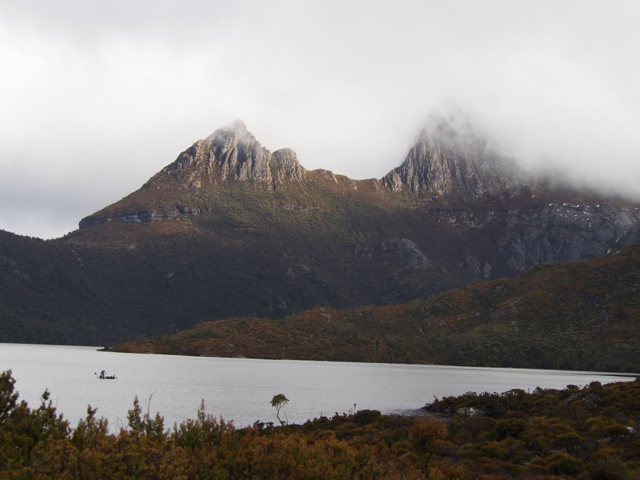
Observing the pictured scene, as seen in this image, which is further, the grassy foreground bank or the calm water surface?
the calm water surface

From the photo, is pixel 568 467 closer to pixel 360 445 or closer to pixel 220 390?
pixel 360 445

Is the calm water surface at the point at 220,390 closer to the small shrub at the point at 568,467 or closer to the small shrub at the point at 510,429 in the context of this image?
the small shrub at the point at 510,429

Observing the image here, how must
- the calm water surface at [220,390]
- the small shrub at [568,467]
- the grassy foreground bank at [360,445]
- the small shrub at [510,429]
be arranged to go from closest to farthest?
1. the grassy foreground bank at [360,445]
2. the small shrub at [568,467]
3. the small shrub at [510,429]
4. the calm water surface at [220,390]

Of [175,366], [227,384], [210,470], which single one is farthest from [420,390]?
→ [210,470]

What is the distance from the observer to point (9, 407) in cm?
2433

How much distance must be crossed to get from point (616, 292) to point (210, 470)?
195m

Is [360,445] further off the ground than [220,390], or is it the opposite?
[360,445]

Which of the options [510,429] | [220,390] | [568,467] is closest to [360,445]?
[568,467]

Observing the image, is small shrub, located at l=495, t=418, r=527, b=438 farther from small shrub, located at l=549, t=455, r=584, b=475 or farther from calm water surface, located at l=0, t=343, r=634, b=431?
calm water surface, located at l=0, t=343, r=634, b=431

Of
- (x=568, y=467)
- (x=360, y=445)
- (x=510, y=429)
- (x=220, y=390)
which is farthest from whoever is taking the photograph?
(x=220, y=390)

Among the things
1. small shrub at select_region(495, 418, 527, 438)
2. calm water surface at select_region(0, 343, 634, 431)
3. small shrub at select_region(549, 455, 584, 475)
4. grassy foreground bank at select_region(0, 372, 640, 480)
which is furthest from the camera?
calm water surface at select_region(0, 343, 634, 431)

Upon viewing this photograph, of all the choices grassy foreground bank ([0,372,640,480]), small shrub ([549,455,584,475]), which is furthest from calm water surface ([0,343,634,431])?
small shrub ([549,455,584,475])

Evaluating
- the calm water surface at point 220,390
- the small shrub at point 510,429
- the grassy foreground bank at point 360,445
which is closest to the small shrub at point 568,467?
the grassy foreground bank at point 360,445

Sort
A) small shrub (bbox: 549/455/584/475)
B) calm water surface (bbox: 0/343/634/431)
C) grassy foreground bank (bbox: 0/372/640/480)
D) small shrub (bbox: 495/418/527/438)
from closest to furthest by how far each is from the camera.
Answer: grassy foreground bank (bbox: 0/372/640/480) < small shrub (bbox: 549/455/584/475) < small shrub (bbox: 495/418/527/438) < calm water surface (bbox: 0/343/634/431)
